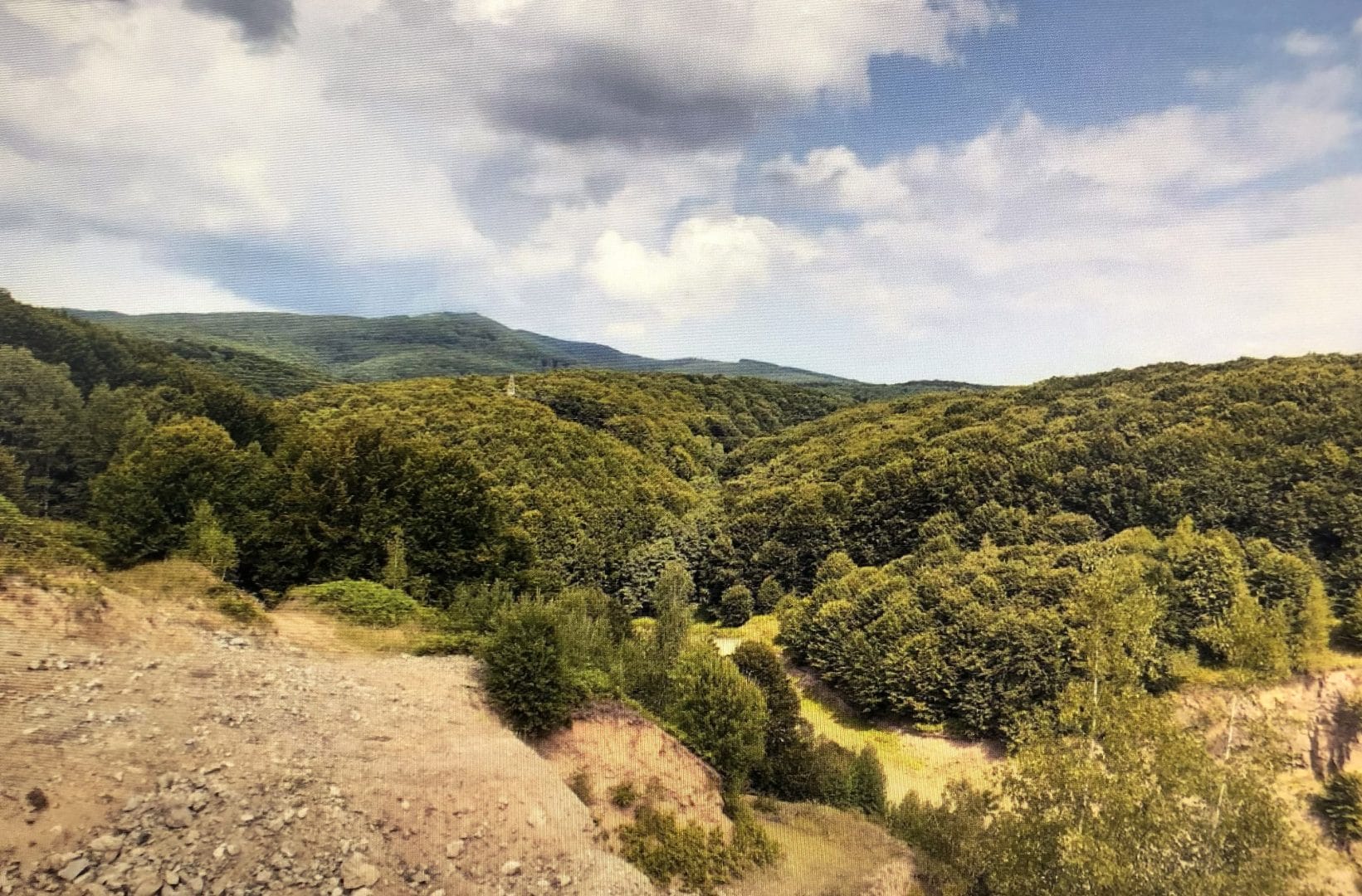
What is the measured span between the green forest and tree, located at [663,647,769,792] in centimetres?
11

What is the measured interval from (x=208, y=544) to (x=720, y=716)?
2115 centimetres

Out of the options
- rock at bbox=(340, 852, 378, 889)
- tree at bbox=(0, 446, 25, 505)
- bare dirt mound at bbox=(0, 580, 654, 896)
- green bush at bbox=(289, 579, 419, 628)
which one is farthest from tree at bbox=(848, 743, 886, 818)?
tree at bbox=(0, 446, 25, 505)

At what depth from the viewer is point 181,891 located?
1082 centimetres

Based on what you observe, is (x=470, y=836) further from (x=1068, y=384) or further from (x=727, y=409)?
(x=727, y=409)

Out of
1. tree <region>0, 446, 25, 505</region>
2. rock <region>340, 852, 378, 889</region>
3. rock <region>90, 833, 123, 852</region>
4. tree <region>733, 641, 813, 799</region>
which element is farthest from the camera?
tree <region>0, 446, 25, 505</region>

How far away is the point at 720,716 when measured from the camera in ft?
77.9

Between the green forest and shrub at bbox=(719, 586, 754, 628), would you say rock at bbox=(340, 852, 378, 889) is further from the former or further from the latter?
shrub at bbox=(719, 586, 754, 628)

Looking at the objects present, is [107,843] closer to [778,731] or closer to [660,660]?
[778,731]

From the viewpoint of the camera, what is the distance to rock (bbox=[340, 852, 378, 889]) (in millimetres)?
12469

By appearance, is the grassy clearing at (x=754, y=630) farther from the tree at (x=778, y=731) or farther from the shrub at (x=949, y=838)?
the shrub at (x=949, y=838)

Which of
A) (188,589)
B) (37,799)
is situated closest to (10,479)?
(188,589)

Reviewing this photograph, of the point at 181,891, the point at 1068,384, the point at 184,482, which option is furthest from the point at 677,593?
the point at 1068,384

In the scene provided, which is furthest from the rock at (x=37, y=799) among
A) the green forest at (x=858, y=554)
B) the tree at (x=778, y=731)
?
the tree at (x=778, y=731)

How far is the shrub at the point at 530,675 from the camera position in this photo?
808 inches
